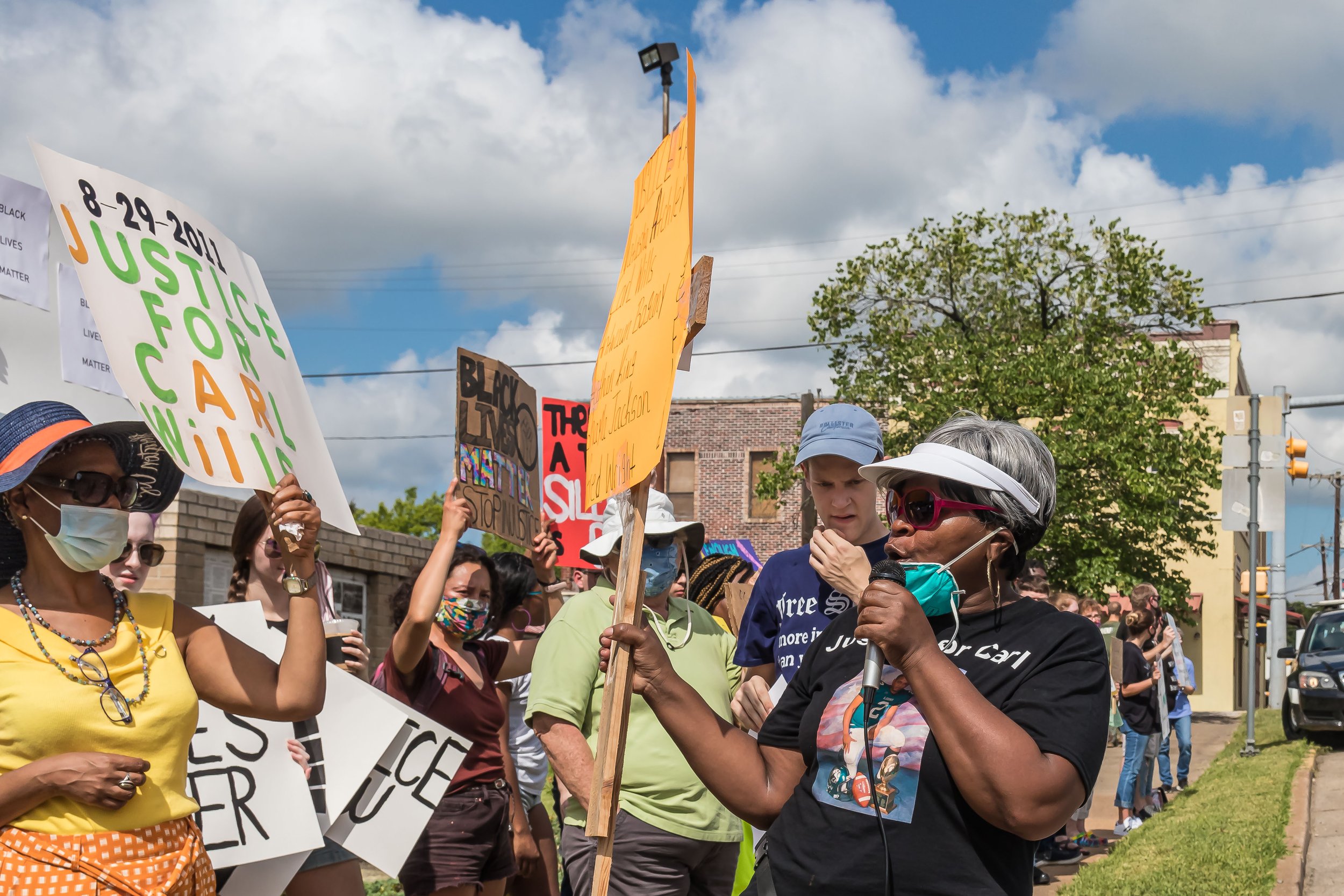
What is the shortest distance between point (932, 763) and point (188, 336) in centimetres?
203

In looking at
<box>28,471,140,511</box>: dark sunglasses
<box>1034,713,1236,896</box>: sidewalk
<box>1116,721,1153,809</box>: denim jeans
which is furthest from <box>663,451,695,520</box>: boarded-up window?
<box>28,471,140,511</box>: dark sunglasses

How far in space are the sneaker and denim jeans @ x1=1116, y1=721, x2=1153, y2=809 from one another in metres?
1.63

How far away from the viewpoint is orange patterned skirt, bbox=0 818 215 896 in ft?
9.04

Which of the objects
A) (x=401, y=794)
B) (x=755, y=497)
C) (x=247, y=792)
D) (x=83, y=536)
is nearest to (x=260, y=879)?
(x=247, y=792)

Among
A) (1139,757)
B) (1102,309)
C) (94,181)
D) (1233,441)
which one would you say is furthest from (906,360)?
(94,181)

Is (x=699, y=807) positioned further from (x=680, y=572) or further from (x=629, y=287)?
(x=629, y=287)

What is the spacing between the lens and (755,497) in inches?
1543

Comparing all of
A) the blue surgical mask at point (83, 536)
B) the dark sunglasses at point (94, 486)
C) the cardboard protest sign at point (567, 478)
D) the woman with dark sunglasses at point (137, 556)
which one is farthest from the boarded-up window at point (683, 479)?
the blue surgical mask at point (83, 536)

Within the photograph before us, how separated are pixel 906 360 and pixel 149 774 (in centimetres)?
2457

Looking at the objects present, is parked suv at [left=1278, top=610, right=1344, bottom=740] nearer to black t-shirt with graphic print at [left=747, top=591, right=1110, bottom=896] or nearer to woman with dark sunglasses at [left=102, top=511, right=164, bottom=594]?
woman with dark sunglasses at [left=102, top=511, right=164, bottom=594]

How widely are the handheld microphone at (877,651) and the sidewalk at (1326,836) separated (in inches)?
258

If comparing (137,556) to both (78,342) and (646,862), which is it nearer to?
(78,342)

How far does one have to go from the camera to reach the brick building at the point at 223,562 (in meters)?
14.1

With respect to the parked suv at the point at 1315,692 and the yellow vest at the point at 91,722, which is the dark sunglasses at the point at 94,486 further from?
the parked suv at the point at 1315,692
